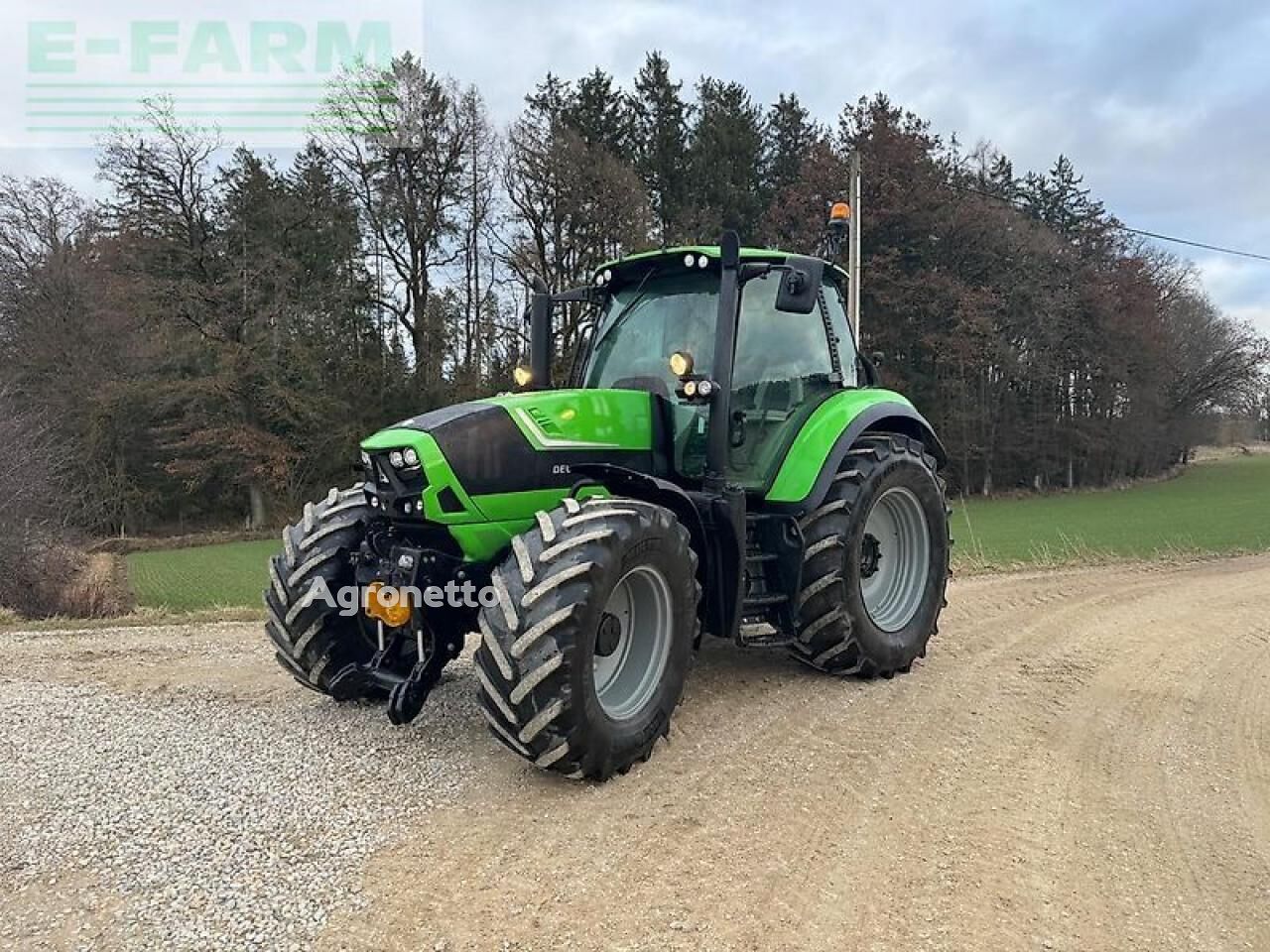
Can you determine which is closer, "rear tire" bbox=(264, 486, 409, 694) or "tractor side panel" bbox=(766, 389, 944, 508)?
"rear tire" bbox=(264, 486, 409, 694)

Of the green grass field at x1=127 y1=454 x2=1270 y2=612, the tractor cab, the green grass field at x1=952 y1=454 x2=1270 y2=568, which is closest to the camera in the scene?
the tractor cab

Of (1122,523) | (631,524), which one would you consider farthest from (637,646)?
(1122,523)

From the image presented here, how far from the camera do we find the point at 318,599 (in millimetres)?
4422

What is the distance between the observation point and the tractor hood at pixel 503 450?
13.2ft

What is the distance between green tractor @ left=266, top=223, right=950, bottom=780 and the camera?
3.67m

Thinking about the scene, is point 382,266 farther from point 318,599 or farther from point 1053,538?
point 318,599

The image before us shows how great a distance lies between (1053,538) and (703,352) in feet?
57.2

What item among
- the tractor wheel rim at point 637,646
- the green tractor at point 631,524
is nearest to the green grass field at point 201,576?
Result: the green tractor at point 631,524

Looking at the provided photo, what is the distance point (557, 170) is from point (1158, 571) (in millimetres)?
23267

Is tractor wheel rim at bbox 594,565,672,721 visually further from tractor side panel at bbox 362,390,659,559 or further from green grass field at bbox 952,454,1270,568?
green grass field at bbox 952,454,1270,568

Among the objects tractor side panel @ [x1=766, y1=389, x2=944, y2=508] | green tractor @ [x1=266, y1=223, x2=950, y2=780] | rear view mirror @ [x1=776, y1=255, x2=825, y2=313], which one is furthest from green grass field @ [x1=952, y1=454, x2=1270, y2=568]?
rear view mirror @ [x1=776, y1=255, x2=825, y2=313]

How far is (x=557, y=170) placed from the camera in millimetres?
29438

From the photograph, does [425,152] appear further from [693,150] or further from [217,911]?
[217,911]

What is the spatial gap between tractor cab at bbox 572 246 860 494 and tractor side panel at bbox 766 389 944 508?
2.8 inches
